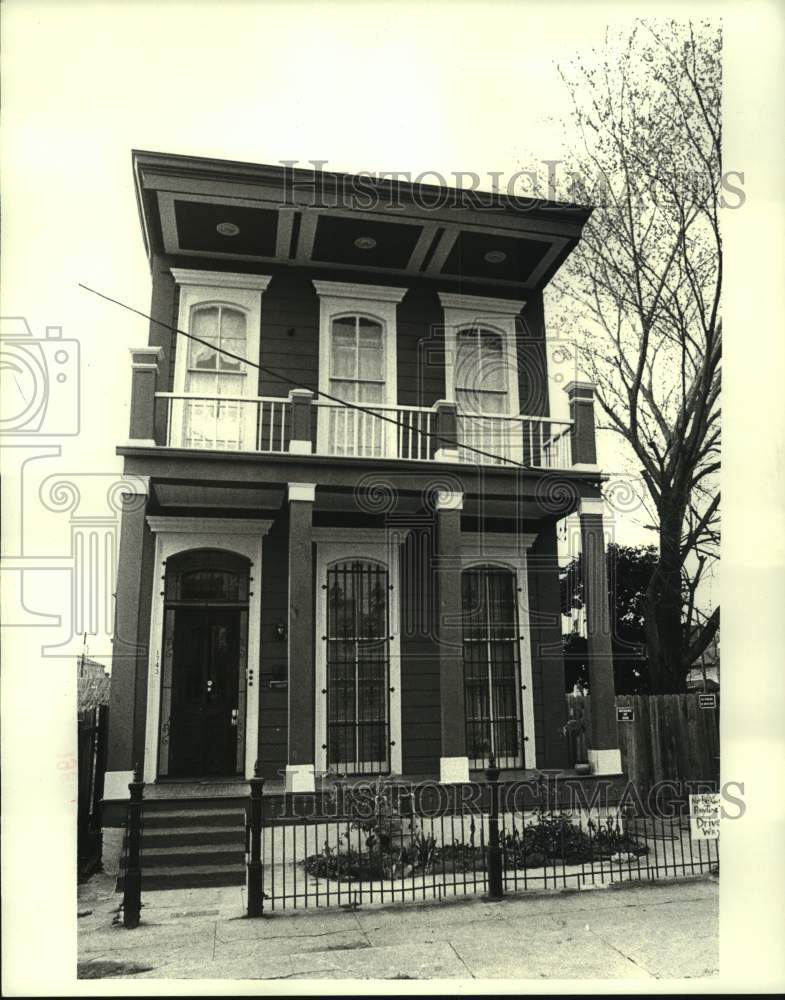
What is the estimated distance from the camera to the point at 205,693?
856 centimetres

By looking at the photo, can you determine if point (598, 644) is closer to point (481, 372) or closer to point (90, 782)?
point (481, 372)

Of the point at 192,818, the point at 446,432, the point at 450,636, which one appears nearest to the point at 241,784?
the point at 192,818

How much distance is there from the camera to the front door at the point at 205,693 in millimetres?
8391

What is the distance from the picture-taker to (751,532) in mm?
6027

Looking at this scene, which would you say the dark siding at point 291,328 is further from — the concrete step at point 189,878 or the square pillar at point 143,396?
the concrete step at point 189,878

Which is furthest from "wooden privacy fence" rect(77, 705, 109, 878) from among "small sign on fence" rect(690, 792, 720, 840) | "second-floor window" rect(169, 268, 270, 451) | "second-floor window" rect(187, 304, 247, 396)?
"small sign on fence" rect(690, 792, 720, 840)

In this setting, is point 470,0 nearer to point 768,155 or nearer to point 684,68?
point 684,68

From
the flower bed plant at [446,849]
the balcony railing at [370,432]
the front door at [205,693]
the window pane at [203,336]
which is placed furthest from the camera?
the window pane at [203,336]

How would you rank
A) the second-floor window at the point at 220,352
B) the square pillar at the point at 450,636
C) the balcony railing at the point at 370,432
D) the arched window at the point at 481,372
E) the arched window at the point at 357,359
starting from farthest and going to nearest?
1. the arched window at the point at 481,372
2. the arched window at the point at 357,359
3. the second-floor window at the point at 220,352
4. the balcony railing at the point at 370,432
5. the square pillar at the point at 450,636

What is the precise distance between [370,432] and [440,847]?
14.2 ft

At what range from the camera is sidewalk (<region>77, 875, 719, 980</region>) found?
17.5ft

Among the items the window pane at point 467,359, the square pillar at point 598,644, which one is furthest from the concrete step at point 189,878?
the window pane at point 467,359

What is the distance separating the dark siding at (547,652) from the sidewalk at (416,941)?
2780mm

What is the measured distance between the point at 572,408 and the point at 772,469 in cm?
302
